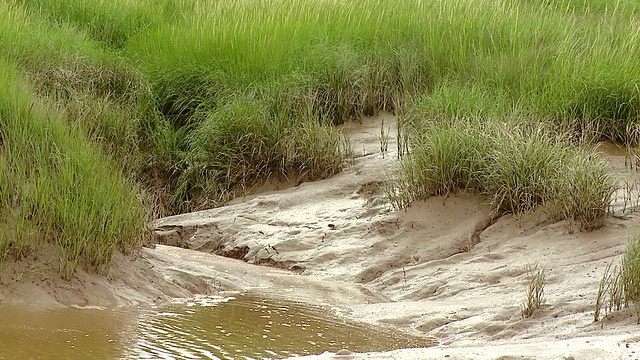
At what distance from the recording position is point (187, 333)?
13.8ft

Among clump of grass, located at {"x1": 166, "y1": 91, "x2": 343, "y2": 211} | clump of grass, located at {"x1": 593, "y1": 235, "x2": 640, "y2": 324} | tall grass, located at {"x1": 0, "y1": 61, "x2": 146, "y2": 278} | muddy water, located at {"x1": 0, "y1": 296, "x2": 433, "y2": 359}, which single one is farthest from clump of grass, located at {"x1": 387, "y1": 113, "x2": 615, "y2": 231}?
tall grass, located at {"x1": 0, "y1": 61, "x2": 146, "y2": 278}

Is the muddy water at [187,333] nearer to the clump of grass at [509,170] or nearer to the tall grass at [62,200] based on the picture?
the tall grass at [62,200]

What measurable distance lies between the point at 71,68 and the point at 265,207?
7.89 ft

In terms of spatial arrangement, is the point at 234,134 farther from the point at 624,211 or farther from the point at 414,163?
the point at 624,211

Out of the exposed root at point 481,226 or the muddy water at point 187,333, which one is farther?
the exposed root at point 481,226

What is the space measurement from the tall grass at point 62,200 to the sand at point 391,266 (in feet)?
0.51

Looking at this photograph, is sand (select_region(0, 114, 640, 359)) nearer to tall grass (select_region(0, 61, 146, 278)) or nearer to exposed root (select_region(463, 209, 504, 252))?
exposed root (select_region(463, 209, 504, 252))

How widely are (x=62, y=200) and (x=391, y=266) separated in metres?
2.39

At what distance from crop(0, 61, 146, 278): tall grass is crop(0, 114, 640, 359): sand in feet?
0.51

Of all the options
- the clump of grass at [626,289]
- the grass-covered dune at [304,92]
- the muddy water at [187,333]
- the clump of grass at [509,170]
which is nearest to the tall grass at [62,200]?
the grass-covered dune at [304,92]

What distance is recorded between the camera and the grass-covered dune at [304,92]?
6.17m

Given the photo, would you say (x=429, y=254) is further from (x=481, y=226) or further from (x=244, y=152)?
(x=244, y=152)

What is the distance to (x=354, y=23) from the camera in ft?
30.7

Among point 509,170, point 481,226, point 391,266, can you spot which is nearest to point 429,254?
point 391,266
